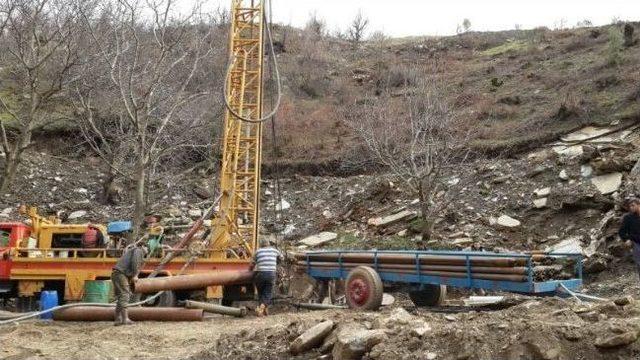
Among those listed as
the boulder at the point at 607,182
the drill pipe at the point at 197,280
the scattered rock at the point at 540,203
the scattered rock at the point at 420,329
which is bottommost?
the drill pipe at the point at 197,280

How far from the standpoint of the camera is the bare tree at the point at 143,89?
59.5ft

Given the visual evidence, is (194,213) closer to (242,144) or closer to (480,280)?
(242,144)

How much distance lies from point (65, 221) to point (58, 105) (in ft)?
30.1

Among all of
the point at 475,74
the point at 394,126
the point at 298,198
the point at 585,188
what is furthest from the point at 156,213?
the point at 475,74

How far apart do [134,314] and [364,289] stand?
4.07m

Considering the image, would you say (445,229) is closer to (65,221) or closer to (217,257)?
(217,257)

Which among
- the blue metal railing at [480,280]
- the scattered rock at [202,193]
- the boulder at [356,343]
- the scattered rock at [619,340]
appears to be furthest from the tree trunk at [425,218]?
the scattered rock at [619,340]

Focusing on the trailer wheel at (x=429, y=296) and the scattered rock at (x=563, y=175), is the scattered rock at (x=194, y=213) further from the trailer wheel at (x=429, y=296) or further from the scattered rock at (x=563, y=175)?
the trailer wheel at (x=429, y=296)

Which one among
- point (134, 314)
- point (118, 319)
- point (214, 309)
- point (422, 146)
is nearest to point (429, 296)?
point (214, 309)

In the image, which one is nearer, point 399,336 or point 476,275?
point 399,336

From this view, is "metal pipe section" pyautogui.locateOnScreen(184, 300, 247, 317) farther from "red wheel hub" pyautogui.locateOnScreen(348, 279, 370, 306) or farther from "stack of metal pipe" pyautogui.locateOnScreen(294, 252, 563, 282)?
"red wheel hub" pyautogui.locateOnScreen(348, 279, 370, 306)

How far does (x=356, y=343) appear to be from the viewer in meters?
6.41

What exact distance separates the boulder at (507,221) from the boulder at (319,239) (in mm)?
5322

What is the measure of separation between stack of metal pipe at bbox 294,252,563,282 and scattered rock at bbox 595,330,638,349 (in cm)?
370
